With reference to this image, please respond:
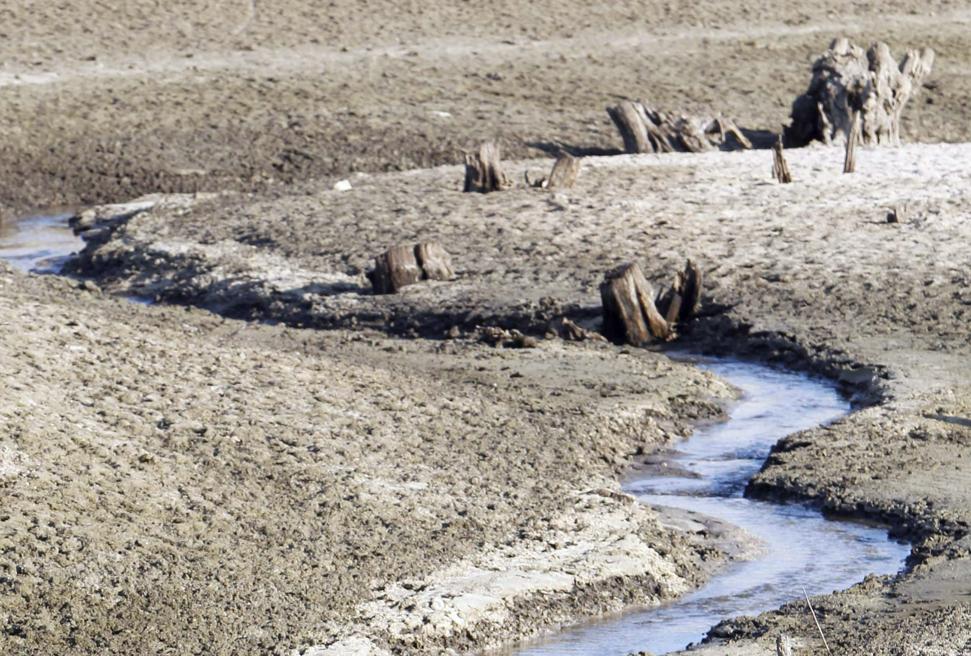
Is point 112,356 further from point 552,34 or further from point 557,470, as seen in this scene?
point 552,34

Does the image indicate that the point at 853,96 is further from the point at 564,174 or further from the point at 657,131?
the point at 564,174

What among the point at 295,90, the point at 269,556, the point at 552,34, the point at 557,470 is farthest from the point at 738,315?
the point at 552,34

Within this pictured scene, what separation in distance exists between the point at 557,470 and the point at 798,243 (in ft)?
16.7

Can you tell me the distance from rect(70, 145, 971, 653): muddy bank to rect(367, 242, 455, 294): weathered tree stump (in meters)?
0.13

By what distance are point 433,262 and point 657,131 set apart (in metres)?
5.25

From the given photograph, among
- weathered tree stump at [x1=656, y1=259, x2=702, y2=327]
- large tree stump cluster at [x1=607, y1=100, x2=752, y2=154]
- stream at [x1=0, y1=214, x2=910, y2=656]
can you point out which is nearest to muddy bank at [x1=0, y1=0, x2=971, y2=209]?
large tree stump cluster at [x1=607, y1=100, x2=752, y2=154]

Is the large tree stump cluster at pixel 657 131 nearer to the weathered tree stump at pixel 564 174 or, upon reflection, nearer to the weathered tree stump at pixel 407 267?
the weathered tree stump at pixel 564 174

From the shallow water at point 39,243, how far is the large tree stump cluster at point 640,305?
5470mm

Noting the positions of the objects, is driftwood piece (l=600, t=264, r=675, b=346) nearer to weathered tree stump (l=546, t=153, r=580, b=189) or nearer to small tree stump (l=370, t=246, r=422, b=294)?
small tree stump (l=370, t=246, r=422, b=294)

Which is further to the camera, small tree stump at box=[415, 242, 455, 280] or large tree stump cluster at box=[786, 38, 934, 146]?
large tree stump cluster at box=[786, 38, 934, 146]

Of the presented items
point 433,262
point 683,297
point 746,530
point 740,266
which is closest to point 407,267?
point 433,262

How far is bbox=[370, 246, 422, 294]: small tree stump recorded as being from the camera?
39.7 ft

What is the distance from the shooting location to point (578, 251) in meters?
12.6

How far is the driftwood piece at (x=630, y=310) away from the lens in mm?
10914
